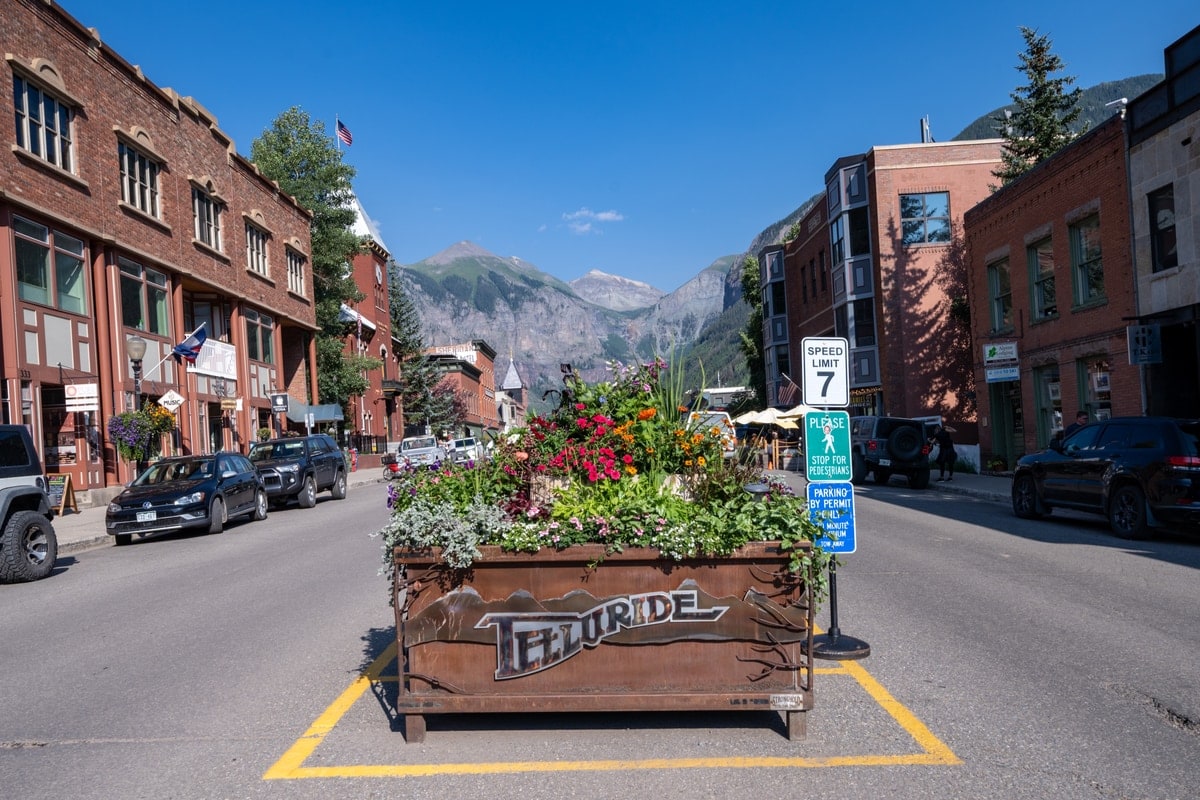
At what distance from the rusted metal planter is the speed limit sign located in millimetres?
2863

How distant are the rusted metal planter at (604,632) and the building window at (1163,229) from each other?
1864cm

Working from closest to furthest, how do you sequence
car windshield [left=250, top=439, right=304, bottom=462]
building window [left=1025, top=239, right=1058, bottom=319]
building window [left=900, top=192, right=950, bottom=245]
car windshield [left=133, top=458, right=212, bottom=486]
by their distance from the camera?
car windshield [left=133, top=458, right=212, bottom=486], car windshield [left=250, top=439, right=304, bottom=462], building window [left=1025, top=239, right=1058, bottom=319], building window [left=900, top=192, right=950, bottom=245]

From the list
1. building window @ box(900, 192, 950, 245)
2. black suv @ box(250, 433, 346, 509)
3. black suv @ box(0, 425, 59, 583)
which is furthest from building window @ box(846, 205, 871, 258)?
black suv @ box(0, 425, 59, 583)

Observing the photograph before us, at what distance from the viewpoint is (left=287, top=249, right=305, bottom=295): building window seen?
41.8 metres

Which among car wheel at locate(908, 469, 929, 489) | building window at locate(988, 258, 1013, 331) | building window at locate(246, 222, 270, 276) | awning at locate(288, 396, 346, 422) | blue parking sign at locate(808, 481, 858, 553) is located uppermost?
building window at locate(246, 222, 270, 276)

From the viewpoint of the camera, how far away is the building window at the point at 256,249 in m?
36.8

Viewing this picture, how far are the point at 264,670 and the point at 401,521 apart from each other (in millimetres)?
2851

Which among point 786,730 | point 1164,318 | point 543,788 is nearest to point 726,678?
point 786,730

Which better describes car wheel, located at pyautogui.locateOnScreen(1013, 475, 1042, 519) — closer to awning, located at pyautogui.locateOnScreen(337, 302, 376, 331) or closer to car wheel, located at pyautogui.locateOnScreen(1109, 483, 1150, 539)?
car wheel, located at pyautogui.locateOnScreen(1109, 483, 1150, 539)

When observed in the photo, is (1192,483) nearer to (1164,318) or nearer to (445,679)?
(1164,318)

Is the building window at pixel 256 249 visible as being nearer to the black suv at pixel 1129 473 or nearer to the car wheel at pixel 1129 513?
the black suv at pixel 1129 473

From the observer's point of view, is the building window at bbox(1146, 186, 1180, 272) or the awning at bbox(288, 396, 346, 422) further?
the awning at bbox(288, 396, 346, 422)

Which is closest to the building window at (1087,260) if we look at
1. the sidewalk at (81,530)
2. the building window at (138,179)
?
the sidewalk at (81,530)

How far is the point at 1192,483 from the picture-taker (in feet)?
40.1
